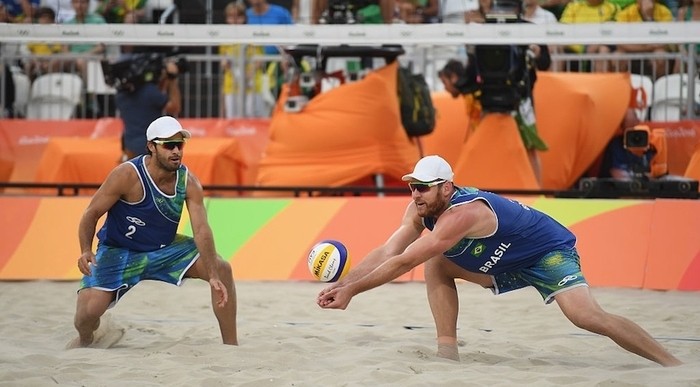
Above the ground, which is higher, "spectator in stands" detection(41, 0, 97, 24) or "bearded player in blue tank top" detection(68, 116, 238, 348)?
"spectator in stands" detection(41, 0, 97, 24)

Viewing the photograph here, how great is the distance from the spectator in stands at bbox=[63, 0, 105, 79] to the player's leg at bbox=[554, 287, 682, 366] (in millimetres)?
7288

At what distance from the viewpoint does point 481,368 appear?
6086 millimetres

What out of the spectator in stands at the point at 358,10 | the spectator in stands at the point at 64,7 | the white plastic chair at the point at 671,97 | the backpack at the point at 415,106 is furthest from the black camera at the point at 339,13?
the white plastic chair at the point at 671,97

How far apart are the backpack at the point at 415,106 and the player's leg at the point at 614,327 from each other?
5.34 m

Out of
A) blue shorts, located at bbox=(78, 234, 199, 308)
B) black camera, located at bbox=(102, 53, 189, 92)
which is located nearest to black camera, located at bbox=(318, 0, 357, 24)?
black camera, located at bbox=(102, 53, 189, 92)

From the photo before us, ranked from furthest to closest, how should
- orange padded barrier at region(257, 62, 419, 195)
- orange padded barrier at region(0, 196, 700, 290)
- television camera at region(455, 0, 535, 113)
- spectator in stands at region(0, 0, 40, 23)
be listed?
1. spectator in stands at region(0, 0, 40, 23)
2. orange padded barrier at region(257, 62, 419, 195)
3. television camera at region(455, 0, 535, 113)
4. orange padded barrier at region(0, 196, 700, 290)

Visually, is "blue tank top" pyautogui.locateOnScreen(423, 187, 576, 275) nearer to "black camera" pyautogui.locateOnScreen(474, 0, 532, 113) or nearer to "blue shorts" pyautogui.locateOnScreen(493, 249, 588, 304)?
"blue shorts" pyautogui.locateOnScreen(493, 249, 588, 304)

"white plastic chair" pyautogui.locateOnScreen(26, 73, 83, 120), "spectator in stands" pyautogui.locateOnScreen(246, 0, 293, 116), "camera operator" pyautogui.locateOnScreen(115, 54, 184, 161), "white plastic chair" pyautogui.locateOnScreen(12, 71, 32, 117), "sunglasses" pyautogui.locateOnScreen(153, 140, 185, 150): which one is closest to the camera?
"sunglasses" pyautogui.locateOnScreen(153, 140, 185, 150)

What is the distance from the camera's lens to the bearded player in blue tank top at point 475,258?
590 cm

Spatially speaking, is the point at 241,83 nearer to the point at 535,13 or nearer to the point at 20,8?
the point at 20,8

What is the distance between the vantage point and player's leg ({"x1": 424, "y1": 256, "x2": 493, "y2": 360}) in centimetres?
645

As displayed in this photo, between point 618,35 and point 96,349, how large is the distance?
17.4 feet

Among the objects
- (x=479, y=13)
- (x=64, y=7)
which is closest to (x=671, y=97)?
(x=479, y=13)

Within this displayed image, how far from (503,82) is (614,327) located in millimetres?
4879
